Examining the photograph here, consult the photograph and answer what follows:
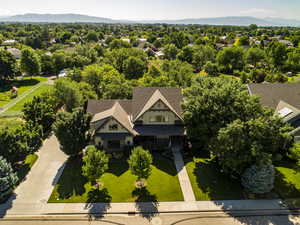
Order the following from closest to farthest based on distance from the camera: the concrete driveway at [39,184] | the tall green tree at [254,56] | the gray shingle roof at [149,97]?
the concrete driveway at [39,184] → the gray shingle roof at [149,97] → the tall green tree at [254,56]

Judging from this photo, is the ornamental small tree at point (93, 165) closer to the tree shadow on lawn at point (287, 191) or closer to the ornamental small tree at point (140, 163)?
the ornamental small tree at point (140, 163)

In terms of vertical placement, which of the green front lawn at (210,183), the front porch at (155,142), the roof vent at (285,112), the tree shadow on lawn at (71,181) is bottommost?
the tree shadow on lawn at (71,181)

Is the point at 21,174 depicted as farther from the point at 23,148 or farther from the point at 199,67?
the point at 199,67

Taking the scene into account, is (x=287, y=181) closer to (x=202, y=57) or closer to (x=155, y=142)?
(x=155, y=142)

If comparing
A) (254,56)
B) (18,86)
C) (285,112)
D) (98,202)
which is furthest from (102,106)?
(254,56)

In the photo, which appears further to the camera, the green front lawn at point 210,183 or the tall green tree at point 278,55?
the tall green tree at point 278,55

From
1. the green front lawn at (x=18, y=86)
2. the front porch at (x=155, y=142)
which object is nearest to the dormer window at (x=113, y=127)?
the front porch at (x=155, y=142)

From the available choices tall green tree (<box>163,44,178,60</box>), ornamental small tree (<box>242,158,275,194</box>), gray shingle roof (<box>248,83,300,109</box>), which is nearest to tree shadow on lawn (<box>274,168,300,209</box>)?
ornamental small tree (<box>242,158,275,194</box>)
